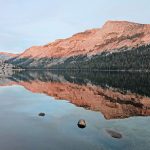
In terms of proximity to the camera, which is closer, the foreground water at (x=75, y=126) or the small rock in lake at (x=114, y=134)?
the foreground water at (x=75, y=126)

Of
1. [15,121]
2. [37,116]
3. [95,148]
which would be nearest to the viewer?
[95,148]

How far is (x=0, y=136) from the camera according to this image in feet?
168

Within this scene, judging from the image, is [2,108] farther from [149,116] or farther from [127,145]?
[127,145]

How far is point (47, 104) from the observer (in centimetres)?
9344

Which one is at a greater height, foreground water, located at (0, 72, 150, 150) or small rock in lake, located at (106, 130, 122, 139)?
small rock in lake, located at (106, 130, 122, 139)

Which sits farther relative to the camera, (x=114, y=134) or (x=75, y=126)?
(x=75, y=126)

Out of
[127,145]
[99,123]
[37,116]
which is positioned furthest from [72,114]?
[127,145]

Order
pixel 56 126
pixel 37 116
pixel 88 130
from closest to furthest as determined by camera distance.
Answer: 1. pixel 88 130
2. pixel 56 126
3. pixel 37 116

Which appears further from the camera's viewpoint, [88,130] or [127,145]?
[88,130]

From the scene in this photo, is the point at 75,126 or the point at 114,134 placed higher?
the point at 114,134

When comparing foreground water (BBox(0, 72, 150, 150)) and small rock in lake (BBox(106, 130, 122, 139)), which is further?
small rock in lake (BBox(106, 130, 122, 139))

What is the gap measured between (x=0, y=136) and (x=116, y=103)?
4638 centimetres

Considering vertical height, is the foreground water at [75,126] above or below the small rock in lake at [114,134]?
below

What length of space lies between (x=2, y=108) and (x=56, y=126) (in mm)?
30200
